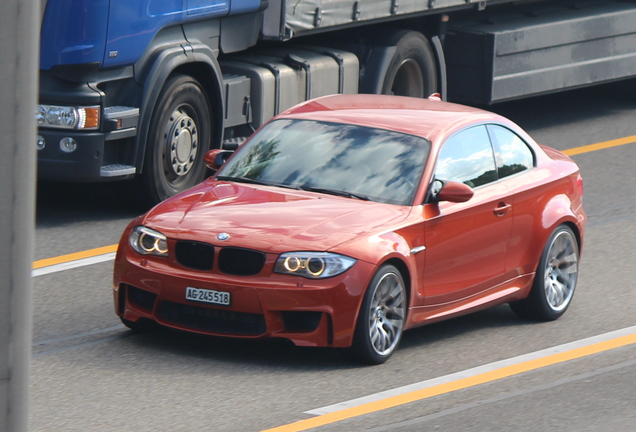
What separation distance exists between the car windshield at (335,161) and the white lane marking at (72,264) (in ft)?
5.64

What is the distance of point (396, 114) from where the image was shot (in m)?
8.67

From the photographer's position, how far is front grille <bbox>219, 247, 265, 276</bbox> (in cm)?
718

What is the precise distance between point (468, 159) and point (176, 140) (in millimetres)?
3776

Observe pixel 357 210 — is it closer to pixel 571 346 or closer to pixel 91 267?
pixel 571 346

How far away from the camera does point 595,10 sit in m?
17.2

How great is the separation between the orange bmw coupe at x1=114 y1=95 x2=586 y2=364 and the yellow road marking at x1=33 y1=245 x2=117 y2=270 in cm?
164

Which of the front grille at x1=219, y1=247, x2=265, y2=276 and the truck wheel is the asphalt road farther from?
the truck wheel

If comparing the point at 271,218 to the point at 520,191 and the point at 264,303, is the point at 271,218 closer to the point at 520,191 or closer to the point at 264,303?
the point at 264,303

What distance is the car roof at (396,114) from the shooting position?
8.42 m

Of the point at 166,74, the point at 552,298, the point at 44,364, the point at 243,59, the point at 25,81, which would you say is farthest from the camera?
the point at 243,59

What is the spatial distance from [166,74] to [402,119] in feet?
10.4

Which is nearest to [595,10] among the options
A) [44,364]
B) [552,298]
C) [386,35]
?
[386,35]

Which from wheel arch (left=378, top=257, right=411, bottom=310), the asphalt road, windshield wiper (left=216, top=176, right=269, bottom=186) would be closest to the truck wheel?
the asphalt road

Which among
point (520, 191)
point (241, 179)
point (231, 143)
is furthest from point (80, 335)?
point (231, 143)
